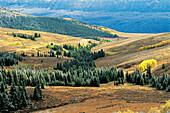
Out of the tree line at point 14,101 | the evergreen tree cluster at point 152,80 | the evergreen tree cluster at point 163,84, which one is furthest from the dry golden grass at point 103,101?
Answer: the evergreen tree cluster at point 152,80

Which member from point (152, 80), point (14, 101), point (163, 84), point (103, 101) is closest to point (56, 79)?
point (152, 80)

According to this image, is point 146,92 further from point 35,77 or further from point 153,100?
point 35,77

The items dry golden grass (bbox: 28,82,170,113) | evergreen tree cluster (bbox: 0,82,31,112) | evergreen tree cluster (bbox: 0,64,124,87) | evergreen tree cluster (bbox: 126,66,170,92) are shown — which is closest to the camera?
dry golden grass (bbox: 28,82,170,113)

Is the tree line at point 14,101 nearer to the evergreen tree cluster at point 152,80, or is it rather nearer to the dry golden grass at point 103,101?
the dry golden grass at point 103,101

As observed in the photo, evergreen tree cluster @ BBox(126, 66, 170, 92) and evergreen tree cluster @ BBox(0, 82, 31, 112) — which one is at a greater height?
evergreen tree cluster @ BBox(126, 66, 170, 92)

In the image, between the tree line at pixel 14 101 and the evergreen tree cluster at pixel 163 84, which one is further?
the evergreen tree cluster at pixel 163 84

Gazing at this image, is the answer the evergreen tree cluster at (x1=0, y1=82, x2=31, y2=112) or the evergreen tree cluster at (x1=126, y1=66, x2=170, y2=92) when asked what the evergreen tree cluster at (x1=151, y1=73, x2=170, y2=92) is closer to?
the evergreen tree cluster at (x1=126, y1=66, x2=170, y2=92)

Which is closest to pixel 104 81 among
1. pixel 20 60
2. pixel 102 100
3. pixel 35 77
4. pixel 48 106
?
pixel 35 77

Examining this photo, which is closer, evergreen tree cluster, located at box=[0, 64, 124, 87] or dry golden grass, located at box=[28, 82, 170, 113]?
dry golden grass, located at box=[28, 82, 170, 113]

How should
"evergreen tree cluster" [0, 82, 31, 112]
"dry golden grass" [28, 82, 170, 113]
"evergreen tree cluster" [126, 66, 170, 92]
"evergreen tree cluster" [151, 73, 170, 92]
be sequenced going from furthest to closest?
"evergreen tree cluster" [126, 66, 170, 92] → "evergreen tree cluster" [151, 73, 170, 92] → "evergreen tree cluster" [0, 82, 31, 112] → "dry golden grass" [28, 82, 170, 113]

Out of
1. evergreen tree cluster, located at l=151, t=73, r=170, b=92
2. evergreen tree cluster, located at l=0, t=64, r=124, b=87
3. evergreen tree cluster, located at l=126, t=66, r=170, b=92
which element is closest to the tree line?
evergreen tree cluster, located at l=0, t=64, r=124, b=87

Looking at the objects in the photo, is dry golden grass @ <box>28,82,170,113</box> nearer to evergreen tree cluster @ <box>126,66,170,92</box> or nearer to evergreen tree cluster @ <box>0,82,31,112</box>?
evergreen tree cluster @ <box>0,82,31,112</box>
